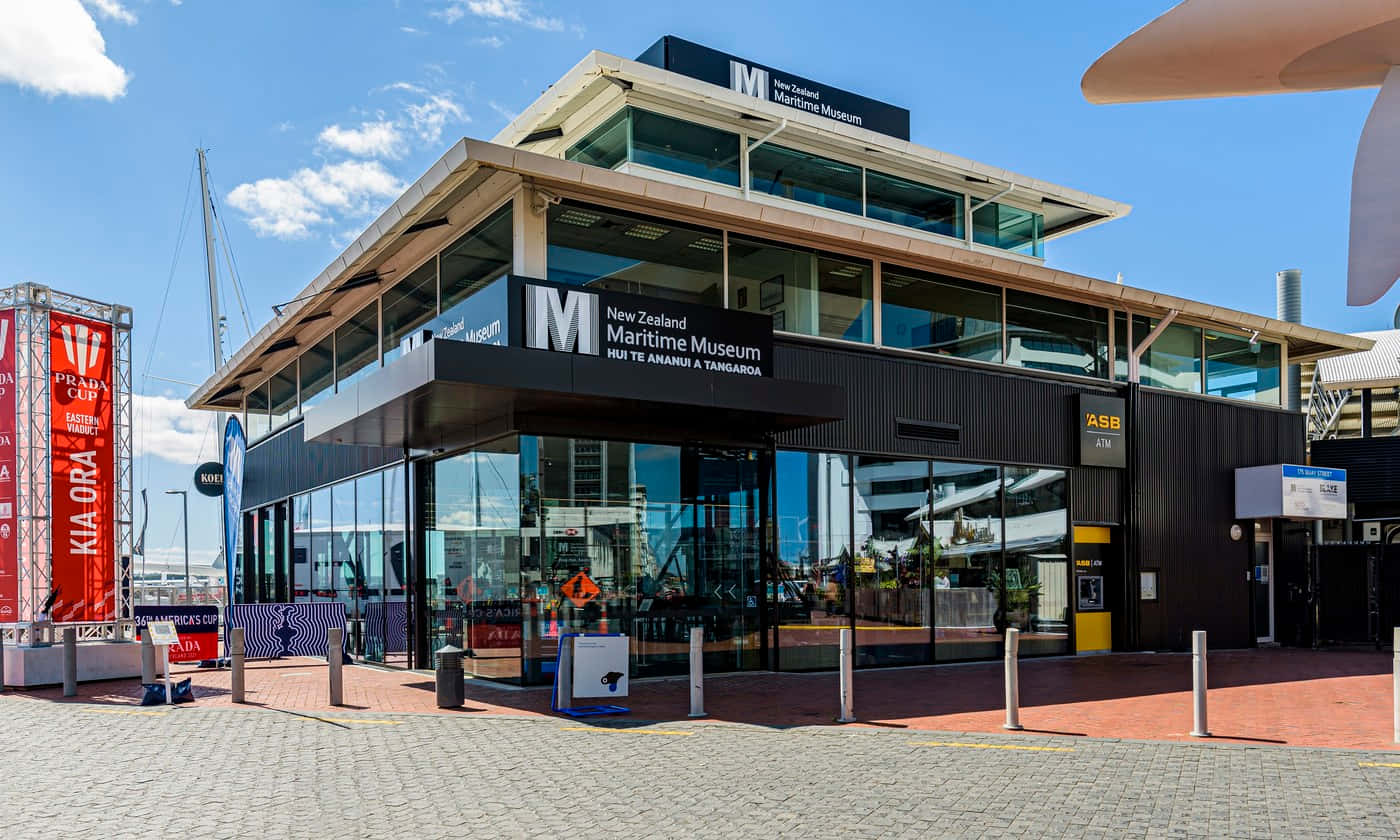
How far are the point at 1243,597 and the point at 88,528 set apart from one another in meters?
20.0

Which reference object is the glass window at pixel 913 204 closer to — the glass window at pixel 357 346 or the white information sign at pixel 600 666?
the glass window at pixel 357 346

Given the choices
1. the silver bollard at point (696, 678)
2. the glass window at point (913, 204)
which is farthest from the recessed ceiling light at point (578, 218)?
the glass window at point (913, 204)

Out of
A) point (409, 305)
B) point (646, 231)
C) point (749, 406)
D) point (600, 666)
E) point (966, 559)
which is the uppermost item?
point (646, 231)

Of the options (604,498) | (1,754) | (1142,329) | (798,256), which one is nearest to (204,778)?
(1,754)

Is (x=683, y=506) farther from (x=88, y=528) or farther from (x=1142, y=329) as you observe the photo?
(x=1142, y=329)

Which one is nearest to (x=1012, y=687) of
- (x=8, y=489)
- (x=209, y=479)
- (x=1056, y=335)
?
(x=1056, y=335)

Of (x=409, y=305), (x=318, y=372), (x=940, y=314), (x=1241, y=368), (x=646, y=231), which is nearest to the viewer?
(x=646, y=231)

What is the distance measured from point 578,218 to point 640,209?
924 mm

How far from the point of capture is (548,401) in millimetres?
12883

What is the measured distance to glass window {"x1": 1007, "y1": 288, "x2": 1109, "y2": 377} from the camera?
18672mm

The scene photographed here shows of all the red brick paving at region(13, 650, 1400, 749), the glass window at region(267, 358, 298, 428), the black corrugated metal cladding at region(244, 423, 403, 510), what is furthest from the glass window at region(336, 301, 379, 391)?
the red brick paving at region(13, 650, 1400, 749)

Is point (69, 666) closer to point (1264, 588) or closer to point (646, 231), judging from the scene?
point (646, 231)

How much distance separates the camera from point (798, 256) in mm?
16219

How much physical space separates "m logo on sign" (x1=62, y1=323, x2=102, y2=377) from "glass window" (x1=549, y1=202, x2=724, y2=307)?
24.6 feet
